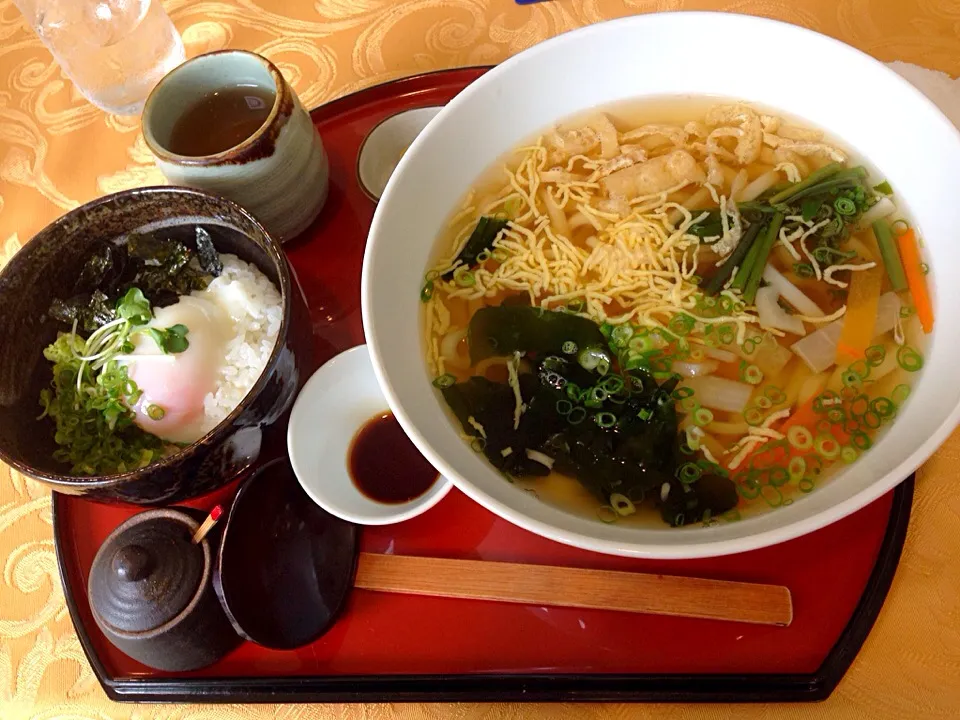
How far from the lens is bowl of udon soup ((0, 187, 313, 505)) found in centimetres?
124

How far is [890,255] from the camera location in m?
1.22

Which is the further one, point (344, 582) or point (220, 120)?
point (220, 120)

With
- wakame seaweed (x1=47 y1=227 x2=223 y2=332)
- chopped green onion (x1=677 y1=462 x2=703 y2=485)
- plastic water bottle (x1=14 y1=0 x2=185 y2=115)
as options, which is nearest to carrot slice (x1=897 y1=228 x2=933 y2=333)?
chopped green onion (x1=677 y1=462 x2=703 y2=485)

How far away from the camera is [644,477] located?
→ 110 cm

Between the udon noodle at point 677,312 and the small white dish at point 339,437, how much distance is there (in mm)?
175

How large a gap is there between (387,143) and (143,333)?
0.69 meters

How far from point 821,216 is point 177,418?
1.32 meters

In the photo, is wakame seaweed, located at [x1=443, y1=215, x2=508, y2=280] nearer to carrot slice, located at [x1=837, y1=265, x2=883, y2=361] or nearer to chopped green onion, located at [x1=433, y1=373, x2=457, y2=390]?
chopped green onion, located at [x1=433, y1=373, x2=457, y2=390]

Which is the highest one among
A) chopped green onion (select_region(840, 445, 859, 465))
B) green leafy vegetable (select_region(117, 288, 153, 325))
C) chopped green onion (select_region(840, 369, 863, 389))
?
chopped green onion (select_region(840, 369, 863, 389))

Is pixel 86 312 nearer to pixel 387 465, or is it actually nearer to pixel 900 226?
pixel 387 465

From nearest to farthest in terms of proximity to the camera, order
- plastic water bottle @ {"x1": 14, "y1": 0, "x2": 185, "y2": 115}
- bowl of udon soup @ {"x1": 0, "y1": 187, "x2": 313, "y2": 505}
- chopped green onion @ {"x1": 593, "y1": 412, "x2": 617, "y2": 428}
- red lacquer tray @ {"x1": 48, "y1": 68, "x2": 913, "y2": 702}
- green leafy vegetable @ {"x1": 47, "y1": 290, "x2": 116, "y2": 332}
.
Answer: red lacquer tray @ {"x1": 48, "y1": 68, "x2": 913, "y2": 702}, chopped green onion @ {"x1": 593, "y1": 412, "x2": 617, "y2": 428}, bowl of udon soup @ {"x1": 0, "y1": 187, "x2": 313, "y2": 505}, green leafy vegetable @ {"x1": 47, "y1": 290, "x2": 116, "y2": 332}, plastic water bottle @ {"x1": 14, "y1": 0, "x2": 185, "y2": 115}

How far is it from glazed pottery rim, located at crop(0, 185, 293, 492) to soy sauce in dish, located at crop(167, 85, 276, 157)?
189 mm

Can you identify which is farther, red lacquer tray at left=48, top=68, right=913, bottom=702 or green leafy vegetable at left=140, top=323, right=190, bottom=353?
green leafy vegetable at left=140, top=323, right=190, bottom=353

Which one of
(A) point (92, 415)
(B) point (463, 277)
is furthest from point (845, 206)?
(A) point (92, 415)
